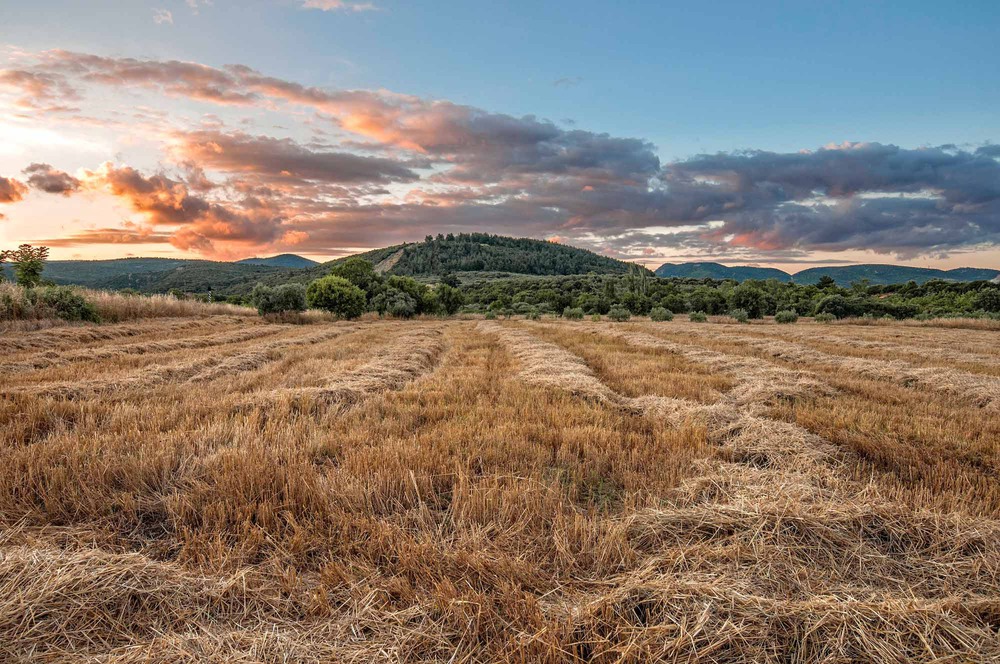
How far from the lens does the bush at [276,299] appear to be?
40.1 metres

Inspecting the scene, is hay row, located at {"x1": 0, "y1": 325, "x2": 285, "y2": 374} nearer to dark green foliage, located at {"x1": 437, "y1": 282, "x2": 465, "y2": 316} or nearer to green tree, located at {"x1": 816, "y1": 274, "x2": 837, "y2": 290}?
dark green foliage, located at {"x1": 437, "y1": 282, "x2": 465, "y2": 316}

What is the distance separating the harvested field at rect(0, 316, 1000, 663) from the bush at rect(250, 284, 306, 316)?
35.1 m

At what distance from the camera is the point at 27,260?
107 ft

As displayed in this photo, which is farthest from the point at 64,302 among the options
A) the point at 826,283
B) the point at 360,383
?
the point at 826,283

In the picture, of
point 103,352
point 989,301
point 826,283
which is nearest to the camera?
point 103,352

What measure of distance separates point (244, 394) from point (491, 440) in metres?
5.76

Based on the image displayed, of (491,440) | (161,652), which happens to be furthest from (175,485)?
(491,440)

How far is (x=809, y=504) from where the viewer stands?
12.6 ft

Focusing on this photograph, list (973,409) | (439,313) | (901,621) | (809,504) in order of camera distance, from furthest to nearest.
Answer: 1. (439,313)
2. (973,409)
3. (809,504)
4. (901,621)

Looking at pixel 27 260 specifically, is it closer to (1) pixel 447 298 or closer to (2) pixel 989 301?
(1) pixel 447 298

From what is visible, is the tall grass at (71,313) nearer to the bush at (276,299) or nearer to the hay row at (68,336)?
the hay row at (68,336)

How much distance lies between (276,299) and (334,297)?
9.33 meters

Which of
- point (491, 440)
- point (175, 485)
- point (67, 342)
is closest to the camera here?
point (175, 485)

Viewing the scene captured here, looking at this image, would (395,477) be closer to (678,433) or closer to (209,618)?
(209,618)
